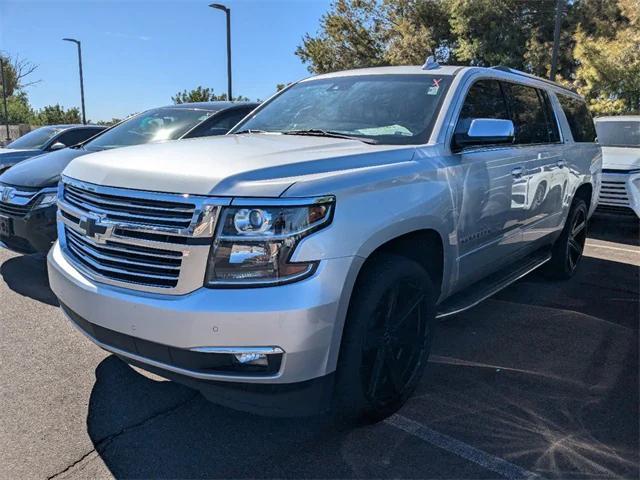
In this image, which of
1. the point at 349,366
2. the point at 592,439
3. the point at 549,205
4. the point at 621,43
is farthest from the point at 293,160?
the point at 621,43

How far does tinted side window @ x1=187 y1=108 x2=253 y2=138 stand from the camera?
6.14 meters

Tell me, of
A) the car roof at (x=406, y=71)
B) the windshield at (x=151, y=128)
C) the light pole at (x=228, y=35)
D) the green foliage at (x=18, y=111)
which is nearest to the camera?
the car roof at (x=406, y=71)

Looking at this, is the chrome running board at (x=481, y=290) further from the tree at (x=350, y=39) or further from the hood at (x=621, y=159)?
the tree at (x=350, y=39)

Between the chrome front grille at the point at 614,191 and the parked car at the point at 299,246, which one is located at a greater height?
the parked car at the point at 299,246

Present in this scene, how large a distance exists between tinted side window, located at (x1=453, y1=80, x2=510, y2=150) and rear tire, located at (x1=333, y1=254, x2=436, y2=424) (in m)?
1.03

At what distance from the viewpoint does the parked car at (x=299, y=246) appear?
7.68 ft

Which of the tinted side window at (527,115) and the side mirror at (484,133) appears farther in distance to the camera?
the tinted side window at (527,115)

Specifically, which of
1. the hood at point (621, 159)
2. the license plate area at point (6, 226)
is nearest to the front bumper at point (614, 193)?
the hood at point (621, 159)

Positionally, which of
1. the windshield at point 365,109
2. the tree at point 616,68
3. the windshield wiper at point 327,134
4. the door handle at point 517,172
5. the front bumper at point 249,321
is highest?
the tree at point 616,68

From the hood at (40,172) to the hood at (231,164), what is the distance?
2302 mm

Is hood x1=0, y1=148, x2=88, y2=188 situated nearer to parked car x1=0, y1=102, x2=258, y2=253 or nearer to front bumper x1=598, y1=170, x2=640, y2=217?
parked car x1=0, y1=102, x2=258, y2=253

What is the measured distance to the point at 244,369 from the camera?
2.40 meters

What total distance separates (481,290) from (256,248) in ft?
7.14

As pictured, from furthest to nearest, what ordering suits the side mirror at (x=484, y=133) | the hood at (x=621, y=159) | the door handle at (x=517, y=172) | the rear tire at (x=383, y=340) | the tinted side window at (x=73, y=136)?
the tinted side window at (x=73, y=136) → the hood at (x=621, y=159) → the door handle at (x=517, y=172) → the side mirror at (x=484, y=133) → the rear tire at (x=383, y=340)
